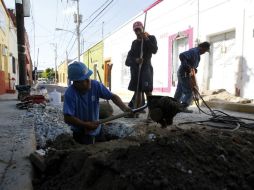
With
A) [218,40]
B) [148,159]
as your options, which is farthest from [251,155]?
[218,40]

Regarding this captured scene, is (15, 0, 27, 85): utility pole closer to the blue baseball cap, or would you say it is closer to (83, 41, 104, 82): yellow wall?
the blue baseball cap

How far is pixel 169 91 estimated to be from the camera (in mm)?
13062

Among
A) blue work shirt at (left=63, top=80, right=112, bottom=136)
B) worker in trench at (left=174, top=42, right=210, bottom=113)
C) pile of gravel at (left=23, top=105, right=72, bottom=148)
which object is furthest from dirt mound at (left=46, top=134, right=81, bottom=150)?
worker in trench at (left=174, top=42, right=210, bottom=113)

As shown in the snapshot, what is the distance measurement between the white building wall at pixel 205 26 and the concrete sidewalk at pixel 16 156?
6188 millimetres

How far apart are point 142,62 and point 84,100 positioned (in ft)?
9.56

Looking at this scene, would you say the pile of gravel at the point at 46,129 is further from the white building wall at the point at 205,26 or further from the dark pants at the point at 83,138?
the white building wall at the point at 205,26

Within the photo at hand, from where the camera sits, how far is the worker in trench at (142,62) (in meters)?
6.27

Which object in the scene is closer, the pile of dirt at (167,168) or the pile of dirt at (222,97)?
the pile of dirt at (167,168)

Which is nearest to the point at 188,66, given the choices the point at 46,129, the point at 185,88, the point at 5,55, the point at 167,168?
the point at 185,88

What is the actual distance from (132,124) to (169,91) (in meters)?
8.06

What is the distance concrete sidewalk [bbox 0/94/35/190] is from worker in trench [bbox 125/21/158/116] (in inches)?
92.5

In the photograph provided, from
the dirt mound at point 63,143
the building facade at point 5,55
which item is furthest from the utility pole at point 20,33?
the dirt mound at point 63,143

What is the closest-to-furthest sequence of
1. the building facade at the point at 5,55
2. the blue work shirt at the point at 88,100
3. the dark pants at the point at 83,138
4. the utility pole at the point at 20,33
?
the blue work shirt at the point at 88,100 → the dark pants at the point at 83,138 → the utility pole at the point at 20,33 → the building facade at the point at 5,55

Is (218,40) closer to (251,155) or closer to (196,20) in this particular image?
(196,20)
